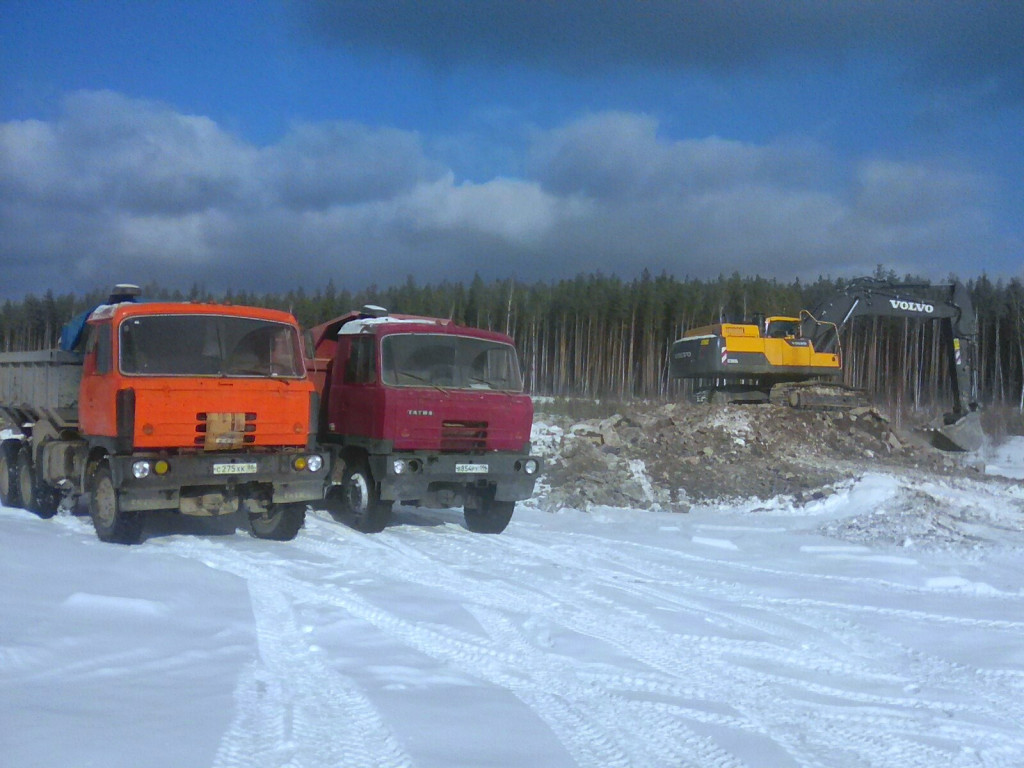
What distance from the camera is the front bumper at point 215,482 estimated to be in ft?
31.6

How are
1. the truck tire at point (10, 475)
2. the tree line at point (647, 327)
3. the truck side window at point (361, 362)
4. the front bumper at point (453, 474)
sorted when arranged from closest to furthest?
the front bumper at point (453, 474), the truck side window at point (361, 362), the truck tire at point (10, 475), the tree line at point (647, 327)

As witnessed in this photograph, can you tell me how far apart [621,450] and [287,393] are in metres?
10.8

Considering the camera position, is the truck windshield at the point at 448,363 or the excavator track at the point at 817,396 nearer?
the truck windshield at the point at 448,363

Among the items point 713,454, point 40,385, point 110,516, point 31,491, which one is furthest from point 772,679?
point 713,454

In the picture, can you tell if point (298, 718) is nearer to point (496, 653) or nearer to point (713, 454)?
point (496, 653)

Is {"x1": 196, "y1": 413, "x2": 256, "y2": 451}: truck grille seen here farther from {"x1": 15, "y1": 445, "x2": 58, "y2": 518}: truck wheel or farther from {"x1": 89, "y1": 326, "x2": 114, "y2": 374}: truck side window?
{"x1": 15, "y1": 445, "x2": 58, "y2": 518}: truck wheel

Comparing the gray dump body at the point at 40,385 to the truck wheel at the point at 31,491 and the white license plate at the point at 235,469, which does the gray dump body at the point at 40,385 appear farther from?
the white license plate at the point at 235,469

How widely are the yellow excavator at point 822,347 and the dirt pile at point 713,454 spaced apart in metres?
0.93

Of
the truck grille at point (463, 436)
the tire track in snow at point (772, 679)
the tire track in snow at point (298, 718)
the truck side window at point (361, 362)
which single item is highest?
the truck side window at point (361, 362)

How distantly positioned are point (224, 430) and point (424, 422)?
2.40 metres

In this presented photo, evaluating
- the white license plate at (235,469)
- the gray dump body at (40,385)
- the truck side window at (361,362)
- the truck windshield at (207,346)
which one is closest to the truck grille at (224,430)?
the white license plate at (235,469)

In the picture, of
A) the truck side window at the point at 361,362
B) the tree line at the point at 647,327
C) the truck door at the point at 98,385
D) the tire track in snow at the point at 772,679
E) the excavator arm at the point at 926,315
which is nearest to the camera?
the tire track in snow at the point at 772,679

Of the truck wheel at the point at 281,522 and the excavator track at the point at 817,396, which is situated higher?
the excavator track at the point at 817,396

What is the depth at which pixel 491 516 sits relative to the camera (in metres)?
12.4
